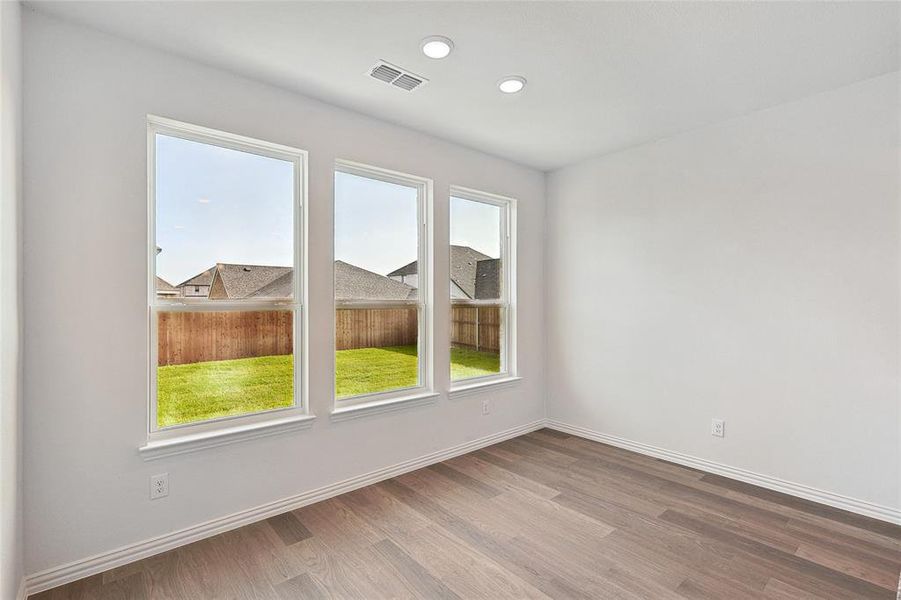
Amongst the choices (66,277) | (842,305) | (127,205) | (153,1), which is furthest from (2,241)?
(842,305)

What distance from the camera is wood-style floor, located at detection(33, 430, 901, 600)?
2027mm

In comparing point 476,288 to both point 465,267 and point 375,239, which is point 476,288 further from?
point 375,239

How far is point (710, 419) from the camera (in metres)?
3.40

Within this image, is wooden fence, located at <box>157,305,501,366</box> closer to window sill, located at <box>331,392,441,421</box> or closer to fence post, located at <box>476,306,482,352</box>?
fence post, located at <box>476,306,482,352</box>

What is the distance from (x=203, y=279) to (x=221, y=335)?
34cm

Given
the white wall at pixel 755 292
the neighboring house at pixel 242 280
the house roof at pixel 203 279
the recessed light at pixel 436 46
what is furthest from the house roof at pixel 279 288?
the white wall at pixel 755 292

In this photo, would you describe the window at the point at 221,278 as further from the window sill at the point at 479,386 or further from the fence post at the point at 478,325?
the fence post at the point at 478,325

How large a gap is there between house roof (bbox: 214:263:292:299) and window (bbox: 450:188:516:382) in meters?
1.55

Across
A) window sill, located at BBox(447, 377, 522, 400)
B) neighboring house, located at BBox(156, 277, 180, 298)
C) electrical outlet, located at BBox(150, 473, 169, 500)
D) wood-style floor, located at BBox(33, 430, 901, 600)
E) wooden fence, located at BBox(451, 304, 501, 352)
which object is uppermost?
neighboring house, located at BBox(156, 277, 180, 298)

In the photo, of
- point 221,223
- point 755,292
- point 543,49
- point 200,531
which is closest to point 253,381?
point 200,531

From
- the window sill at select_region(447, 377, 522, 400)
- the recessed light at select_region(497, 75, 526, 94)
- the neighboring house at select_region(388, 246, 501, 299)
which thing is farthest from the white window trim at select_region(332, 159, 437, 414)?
the recessed light at select_region(497, 75, 526, 94)

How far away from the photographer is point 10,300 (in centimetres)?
175

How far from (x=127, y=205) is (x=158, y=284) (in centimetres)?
43

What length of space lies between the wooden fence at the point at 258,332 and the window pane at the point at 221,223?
137 millimetres
